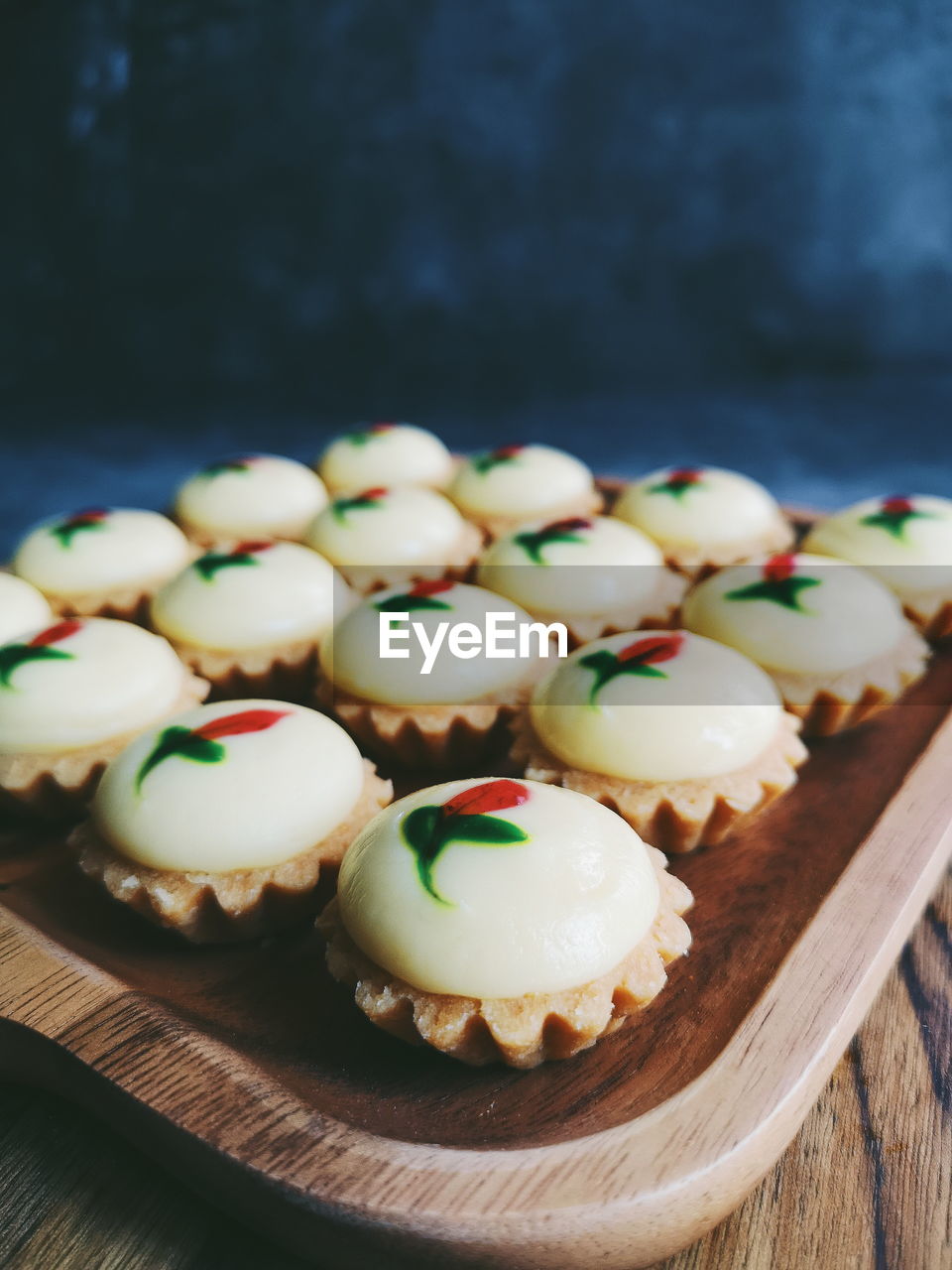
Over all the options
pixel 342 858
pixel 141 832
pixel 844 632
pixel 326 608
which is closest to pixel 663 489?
pixel 844 632

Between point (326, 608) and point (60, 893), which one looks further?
point (326, 608)

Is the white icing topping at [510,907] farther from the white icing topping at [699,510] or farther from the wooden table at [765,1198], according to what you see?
the white icing topping at [699,510]

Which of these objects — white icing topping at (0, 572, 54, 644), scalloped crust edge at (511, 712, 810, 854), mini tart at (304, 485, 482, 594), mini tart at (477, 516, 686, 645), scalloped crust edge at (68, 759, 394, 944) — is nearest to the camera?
scalloped crust edge at (68, 759, 394, 944)

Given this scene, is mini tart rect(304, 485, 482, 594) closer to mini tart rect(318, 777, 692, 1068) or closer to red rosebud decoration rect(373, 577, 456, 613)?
red rosebud decoration rect(373, 577, 456, 613)

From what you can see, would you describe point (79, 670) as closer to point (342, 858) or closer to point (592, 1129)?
point (342, 858)

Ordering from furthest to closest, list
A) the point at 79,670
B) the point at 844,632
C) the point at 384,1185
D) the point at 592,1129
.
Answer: the point at 844,632 < the point at 79,670 < the point at 592,1129 < the point at 384,1185

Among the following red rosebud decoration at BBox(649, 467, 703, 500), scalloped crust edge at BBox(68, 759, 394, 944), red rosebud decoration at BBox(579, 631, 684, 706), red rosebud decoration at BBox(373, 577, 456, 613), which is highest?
red rosebud decoration at BBox(649, 467, 703, 500)

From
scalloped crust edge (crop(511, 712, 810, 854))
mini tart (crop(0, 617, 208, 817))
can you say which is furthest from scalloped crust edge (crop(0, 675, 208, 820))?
scalloped crust edge (crop(511, 712, 810, 854))
